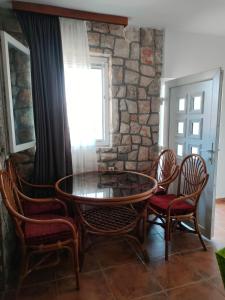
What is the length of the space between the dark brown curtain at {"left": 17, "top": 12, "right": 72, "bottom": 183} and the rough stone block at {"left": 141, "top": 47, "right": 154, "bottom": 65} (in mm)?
1116

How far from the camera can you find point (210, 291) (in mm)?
1792

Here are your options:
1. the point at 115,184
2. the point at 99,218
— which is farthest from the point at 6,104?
the point at 99,218

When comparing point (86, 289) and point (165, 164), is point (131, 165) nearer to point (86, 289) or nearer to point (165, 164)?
point (165, 164)

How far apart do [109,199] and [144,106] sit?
66.3 inches

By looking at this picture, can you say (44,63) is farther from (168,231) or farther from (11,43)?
(168,231)

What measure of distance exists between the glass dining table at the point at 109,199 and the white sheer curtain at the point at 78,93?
0.30 m

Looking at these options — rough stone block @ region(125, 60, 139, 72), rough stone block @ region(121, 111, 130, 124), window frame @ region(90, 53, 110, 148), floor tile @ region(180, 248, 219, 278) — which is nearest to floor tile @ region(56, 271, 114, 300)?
floor tile @ region(180, 248, 219, 278)

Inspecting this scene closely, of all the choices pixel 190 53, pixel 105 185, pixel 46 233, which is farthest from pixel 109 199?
pixel 190 53

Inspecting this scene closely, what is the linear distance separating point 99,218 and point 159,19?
2452mm

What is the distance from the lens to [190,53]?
10.3ft

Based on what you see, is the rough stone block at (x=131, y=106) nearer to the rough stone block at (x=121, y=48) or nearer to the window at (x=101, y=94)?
the window at (x=101, y=94)

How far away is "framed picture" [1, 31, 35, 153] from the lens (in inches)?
86.5

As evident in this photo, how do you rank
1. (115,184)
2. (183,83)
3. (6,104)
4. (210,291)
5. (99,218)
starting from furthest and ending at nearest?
(183,83) < (99,218) < (115,184) < (6,104) < (210,291)

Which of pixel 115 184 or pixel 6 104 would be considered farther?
pixel 115 184
